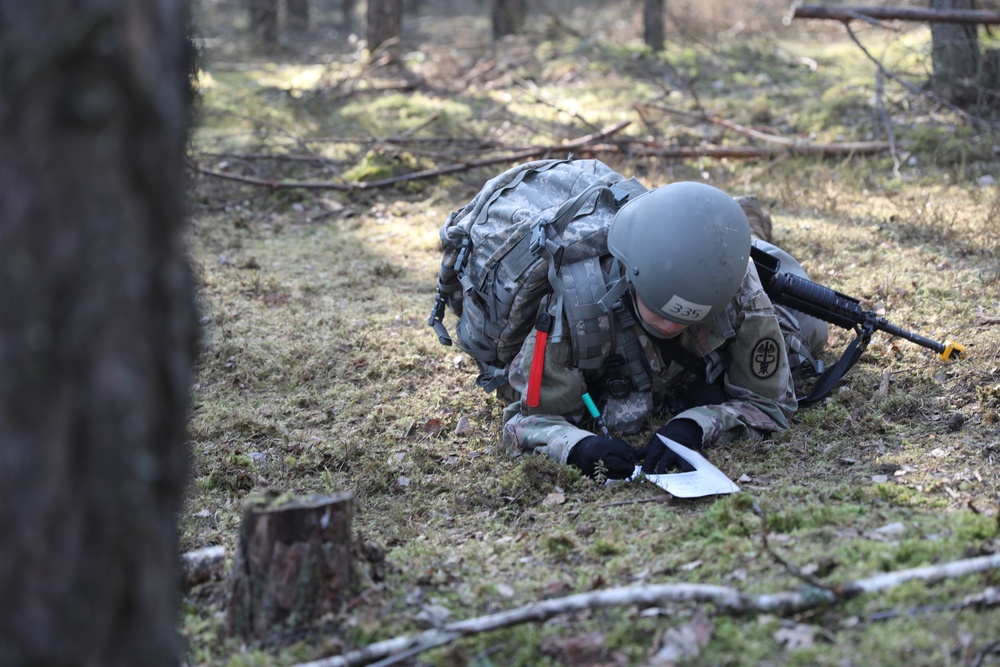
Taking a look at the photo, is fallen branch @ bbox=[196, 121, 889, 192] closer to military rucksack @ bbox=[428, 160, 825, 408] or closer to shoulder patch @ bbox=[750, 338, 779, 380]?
military rucksack @ bbox=[428, 160, 825, 408]

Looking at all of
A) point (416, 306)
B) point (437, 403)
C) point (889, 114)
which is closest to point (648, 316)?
point (437, 403)

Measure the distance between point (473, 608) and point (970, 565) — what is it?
4.85ft

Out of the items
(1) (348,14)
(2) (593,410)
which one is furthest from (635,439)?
(1) (348,14)

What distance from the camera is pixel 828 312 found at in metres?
4.59

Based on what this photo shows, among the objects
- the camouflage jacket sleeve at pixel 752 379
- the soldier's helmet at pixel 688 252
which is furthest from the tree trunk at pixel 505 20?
the soldier's helmet at pixel 688 252

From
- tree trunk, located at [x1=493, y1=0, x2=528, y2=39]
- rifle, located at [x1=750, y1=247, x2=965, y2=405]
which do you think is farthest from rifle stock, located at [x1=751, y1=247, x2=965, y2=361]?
tree trunk, located at [x1=493, y1=0, x2=528, y2=39]

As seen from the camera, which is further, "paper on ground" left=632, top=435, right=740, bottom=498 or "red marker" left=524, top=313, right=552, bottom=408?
"red marker" left=524, top=313, right=552, bottom=408

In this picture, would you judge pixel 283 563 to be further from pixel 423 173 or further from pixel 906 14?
pixel 906 14

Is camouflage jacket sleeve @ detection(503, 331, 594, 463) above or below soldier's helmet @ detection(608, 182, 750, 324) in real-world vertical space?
below

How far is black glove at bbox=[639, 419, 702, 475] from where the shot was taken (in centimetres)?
380

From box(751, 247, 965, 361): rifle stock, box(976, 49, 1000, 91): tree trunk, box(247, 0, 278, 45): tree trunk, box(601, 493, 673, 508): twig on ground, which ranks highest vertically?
box(247, 0, 278, 45): tree trunk

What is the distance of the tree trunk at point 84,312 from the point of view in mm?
1509

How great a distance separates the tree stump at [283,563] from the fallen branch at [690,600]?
228 mm

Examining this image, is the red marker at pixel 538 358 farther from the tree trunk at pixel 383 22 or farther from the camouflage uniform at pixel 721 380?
the tree trunk at pixel 383 22
